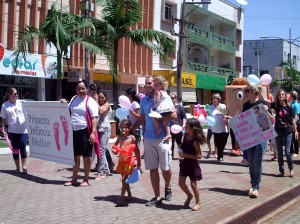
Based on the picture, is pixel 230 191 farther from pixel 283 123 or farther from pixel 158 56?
pixel 158 56

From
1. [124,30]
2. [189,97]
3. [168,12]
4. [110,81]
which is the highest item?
[168,12]

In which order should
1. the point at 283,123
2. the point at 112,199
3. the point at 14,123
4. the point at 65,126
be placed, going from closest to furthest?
the point at 112,199, the point at 65,126, the point at 14,123, the point at 283,123

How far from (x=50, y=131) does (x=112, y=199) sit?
101 inches

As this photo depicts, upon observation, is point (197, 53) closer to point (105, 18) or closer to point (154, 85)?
point (105, 18)

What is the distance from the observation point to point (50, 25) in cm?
1551

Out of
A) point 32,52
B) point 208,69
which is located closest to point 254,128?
point 32,52

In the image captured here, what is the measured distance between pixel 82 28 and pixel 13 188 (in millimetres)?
Result: 9794

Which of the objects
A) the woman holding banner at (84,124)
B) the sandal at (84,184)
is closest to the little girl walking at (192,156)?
the woman holding banner at (84,124)

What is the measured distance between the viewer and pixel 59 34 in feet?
50.2

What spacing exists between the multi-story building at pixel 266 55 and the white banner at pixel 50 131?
4952cm

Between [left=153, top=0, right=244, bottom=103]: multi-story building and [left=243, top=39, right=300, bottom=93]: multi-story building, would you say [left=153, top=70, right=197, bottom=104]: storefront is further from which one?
[left=243, top=39, right=300, bottom=93]: multi-story building

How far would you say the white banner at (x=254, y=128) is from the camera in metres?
7.57

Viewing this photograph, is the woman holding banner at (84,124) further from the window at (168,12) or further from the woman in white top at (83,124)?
the window at (168,12)

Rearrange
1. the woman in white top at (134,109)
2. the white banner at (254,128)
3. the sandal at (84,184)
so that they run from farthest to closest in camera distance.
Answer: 1. the woman in white top at (134,109)
2. the sandal at (84,184)
3. the white banner at (254,128)
